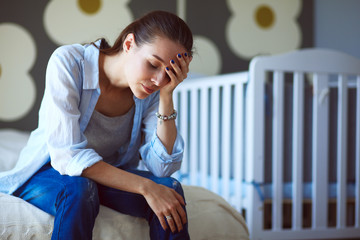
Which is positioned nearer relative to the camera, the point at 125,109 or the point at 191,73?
the point at 125,109

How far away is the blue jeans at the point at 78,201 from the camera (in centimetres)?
78

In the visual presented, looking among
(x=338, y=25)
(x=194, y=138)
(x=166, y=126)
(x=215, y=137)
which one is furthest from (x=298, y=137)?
(x=338, y=25)

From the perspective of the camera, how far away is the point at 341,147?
5.65 feet

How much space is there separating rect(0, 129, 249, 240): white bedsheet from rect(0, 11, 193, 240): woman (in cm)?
3

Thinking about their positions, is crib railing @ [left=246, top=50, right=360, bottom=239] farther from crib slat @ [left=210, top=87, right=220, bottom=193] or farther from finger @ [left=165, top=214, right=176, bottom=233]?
finger @ [left=165, top=214, right=176, bottom=233]

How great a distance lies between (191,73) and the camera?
8.55ft

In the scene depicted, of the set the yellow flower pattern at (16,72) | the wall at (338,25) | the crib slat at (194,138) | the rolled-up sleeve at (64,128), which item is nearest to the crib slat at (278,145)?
the crib slat at (194,138)

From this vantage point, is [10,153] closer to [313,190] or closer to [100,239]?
[100,239]

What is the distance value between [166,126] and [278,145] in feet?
2.54

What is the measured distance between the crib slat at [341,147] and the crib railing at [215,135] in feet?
1.44

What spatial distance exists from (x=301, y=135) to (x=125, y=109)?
92cm

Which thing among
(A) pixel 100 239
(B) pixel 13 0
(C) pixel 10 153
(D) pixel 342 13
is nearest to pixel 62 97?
(A) pixel 100 239

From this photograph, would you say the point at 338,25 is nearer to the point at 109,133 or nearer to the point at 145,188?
the point at 109,133

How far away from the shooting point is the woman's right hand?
0.86 metres
